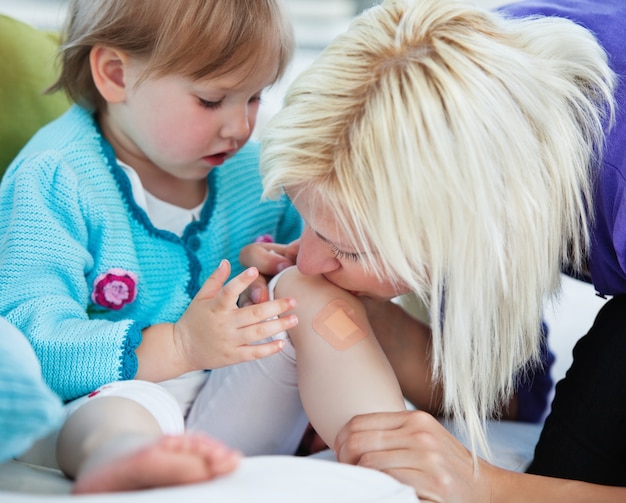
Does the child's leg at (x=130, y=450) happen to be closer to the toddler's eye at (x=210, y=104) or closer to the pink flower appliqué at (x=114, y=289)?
the pink flower appliqué at (x=114, y=289)

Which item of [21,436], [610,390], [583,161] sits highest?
[583,161]

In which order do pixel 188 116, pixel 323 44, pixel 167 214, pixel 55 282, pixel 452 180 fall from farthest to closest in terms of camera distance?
pixel 323 44 < pixel 167 214 < pixel 188 116 < pixel 55 282 < pixel 452 180

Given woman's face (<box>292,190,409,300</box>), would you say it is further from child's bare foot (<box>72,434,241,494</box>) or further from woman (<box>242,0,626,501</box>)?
child's bare foot (<box>72,434,241,494</box>)

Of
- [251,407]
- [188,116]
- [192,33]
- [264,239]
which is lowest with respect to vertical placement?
[251,407]

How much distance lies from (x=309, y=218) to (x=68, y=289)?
0.36 meters

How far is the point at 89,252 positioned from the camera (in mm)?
1076

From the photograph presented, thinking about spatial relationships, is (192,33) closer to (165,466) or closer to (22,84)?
(22,84)

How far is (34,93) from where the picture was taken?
129cm

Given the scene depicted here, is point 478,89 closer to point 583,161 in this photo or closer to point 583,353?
point 583,161

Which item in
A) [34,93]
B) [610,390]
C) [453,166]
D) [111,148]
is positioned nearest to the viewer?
[453,166]

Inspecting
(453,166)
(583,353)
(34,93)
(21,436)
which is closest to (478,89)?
(453,166)

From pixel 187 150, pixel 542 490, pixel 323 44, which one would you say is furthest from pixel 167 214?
pixel 323 44

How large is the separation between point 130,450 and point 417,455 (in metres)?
0.32

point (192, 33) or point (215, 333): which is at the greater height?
→ point (192, 33)
